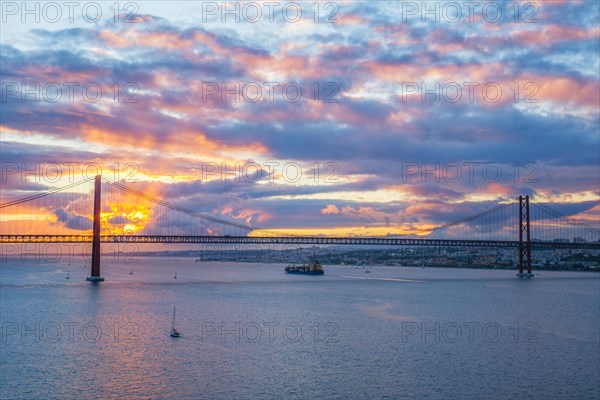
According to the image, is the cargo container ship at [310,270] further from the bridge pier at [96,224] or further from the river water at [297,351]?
the river water at [297,351]

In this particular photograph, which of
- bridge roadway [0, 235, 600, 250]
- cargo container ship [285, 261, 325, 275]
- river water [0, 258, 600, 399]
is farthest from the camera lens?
cargo container ship [285, 261, 325, 275]

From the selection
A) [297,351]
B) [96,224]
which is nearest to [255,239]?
[96,224]

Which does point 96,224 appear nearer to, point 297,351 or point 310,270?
point 297,351

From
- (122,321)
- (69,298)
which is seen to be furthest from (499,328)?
(69,298)

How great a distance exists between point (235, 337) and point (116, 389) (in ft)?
38.2

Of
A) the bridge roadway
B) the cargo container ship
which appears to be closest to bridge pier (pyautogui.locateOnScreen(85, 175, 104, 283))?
the bridge roadway

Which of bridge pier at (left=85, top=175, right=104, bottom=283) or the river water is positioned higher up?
bridge pier at (left=85, top=175, right=104, bottom=283)

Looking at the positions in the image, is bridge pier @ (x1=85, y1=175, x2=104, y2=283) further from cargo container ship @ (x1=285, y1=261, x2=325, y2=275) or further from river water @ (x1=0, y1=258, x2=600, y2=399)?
cargo container ship @ (x1=285, y1=261, x2=325, y2=275)

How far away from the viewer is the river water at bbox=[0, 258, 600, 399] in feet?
78.4

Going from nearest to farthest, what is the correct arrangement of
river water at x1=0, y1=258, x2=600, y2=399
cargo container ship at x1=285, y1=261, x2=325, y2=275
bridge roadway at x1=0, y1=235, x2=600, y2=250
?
river water at x1=0, y1=258, x2=600, y2=399
bridge roadway at x1=0, y1=235, x2=600, y2=250
cargo container ship at x1=285, y1=261, x2=325, y2=275

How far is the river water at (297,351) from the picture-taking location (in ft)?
78.4

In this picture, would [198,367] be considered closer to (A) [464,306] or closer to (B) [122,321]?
(B) [122,321]

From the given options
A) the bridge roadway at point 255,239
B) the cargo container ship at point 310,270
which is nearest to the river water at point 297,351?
the bridge roadway at point 255,239

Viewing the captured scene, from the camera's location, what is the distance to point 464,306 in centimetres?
5441
